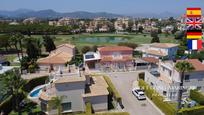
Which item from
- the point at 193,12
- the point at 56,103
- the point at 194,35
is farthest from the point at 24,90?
the point at 193,12

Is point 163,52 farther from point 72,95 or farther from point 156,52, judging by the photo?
point 72,95

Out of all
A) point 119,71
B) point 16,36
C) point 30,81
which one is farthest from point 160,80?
point 16,36

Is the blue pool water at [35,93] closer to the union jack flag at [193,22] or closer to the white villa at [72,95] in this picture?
the white villa at [72,95]

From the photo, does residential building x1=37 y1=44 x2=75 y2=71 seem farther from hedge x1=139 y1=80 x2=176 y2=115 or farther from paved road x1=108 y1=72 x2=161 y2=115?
hedge x1=139 y1=80 x2=176 y2=115

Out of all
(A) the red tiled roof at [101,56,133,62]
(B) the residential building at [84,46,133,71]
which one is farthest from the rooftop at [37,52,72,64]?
(A) the red tiled roof at [101,56,133,62]

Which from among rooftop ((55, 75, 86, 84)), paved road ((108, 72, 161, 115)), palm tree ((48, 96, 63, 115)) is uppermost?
rooftop ((55, 75, 86, 84))

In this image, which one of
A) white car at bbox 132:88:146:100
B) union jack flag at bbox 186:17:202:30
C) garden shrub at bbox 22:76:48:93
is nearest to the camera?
union jack flag at bbox 186:17:202:30

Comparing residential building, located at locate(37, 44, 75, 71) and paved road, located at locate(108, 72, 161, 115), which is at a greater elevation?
residential building, located at locate(37, 44, 75, 71)

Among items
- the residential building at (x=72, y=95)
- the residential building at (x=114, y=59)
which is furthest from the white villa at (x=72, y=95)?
the residential building at (x=114, y=59)
